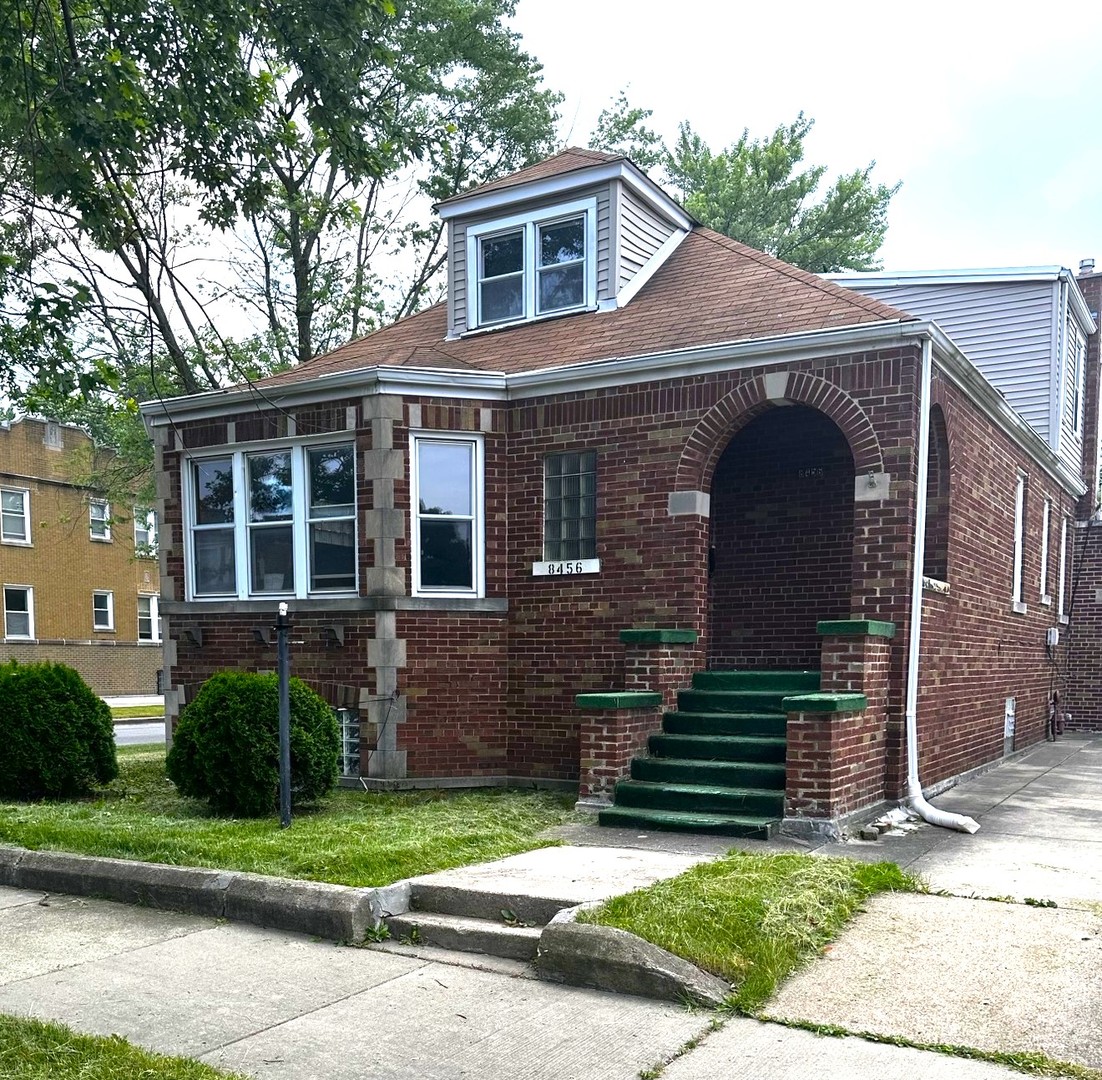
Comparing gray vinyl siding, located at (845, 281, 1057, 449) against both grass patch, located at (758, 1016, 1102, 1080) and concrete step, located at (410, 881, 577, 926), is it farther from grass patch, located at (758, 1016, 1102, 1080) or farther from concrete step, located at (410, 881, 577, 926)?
grass patch, located at (758, 1016, 1102, 1080)

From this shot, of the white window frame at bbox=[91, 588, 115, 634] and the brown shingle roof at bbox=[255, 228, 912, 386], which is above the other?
the brown shingle roof at bbox=[255, 228, 912, 386]

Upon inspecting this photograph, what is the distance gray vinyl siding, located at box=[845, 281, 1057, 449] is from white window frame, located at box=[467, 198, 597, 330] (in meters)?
5.24

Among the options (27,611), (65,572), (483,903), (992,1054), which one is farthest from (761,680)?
(65,572)

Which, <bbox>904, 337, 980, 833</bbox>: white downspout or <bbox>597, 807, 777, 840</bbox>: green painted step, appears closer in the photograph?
<bbox>597, 807, 777, 840</bbox>: green painted step

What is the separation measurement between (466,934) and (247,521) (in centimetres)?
646

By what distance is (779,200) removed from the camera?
27.5 m

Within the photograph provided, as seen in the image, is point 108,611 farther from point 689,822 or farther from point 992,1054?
point 992,1054

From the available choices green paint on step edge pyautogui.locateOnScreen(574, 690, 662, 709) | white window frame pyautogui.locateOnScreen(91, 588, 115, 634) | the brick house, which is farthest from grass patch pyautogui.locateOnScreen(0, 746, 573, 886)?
white window frame pyautogui.locateOnScreen(91, 588, 115, 634)

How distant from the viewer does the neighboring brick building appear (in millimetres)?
29656

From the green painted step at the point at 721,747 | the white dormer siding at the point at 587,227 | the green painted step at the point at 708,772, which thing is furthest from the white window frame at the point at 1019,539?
the green painted step at the point at 708,772

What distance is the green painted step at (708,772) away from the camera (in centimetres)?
773

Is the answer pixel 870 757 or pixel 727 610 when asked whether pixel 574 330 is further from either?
pixel 870 757

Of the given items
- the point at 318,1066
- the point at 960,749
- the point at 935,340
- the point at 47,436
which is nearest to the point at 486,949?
the point at 318,1066

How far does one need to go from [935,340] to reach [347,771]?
688 cm
